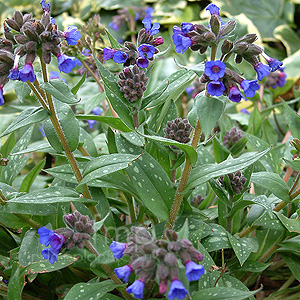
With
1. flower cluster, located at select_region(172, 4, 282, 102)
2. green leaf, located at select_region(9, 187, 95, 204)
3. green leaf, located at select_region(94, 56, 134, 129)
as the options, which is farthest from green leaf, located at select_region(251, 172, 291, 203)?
green leaf, located at select_region(9, 187, 95, 204)

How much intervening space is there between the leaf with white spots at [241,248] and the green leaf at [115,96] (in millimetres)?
543

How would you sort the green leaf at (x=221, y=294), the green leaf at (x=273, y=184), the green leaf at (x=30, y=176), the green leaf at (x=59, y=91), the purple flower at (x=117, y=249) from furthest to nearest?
the green leaf at (x=30, y=176) < the green leaf at (x=273, y=184) < the green leaf at (x=59, y=91) < the green leaf at (x=221, y=294) < the purple flower at (x=117, y=249)

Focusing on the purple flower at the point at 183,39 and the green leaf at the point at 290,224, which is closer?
the purple flower at the point at 183,39

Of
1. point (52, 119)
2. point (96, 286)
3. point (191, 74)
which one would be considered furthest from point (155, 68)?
point (96, 286)

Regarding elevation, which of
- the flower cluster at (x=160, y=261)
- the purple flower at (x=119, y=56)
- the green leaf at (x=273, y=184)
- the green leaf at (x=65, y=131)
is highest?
the purple flower at (x=119, y=56)

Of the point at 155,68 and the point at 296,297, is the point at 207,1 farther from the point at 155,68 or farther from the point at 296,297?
the point at 296,297

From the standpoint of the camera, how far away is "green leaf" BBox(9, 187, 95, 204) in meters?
1.24

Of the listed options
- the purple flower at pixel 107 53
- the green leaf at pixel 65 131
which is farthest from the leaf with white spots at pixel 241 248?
the purple flower at pixel 107 53

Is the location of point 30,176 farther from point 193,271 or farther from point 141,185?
point 193,271

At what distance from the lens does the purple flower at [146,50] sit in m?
1.29

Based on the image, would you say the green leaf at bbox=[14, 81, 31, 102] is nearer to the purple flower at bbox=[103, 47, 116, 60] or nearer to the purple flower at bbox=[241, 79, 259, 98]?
the purple flower at bbox=[103, 47, 116, 60]

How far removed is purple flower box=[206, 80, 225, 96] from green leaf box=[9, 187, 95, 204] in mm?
550

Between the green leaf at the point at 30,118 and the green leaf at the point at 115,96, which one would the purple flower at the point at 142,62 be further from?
the green leaf at the point at 30,118

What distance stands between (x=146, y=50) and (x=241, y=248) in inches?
30.3
